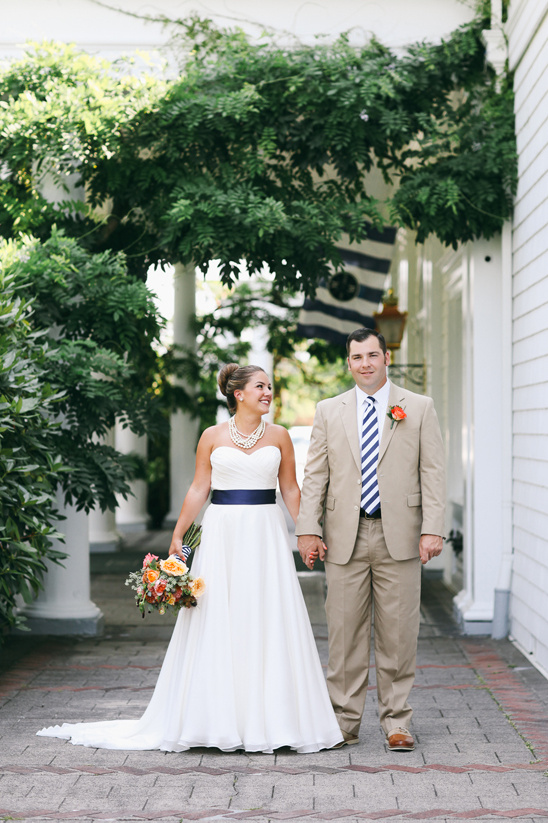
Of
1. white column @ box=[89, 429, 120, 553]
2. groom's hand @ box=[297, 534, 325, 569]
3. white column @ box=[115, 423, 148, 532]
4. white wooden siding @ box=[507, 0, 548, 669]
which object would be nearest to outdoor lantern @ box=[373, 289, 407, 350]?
white wooden siding @ box=[507, 0, 548, 669]

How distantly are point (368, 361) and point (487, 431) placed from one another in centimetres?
340

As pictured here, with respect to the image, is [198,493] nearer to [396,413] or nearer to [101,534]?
[396,413]

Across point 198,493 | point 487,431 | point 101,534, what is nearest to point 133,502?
point 101,534

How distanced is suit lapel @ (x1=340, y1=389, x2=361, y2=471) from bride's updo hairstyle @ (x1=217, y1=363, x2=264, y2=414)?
1.59ft

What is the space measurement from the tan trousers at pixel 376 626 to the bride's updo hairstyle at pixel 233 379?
93 cm

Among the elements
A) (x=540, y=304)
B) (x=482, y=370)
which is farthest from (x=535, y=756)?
(x=482, y=370)

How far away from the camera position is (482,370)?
830cm

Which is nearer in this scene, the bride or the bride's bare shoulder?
the bride

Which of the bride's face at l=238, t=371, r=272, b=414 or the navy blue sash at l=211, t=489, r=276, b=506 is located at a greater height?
the bride's face at l=238, t=371, r=272, b=414

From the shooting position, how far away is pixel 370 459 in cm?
521

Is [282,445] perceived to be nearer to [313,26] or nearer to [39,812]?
[39,812]

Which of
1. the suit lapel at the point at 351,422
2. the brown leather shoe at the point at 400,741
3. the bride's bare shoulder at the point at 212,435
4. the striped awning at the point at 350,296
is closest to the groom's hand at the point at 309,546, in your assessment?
the suit lapel at the point at 351,422

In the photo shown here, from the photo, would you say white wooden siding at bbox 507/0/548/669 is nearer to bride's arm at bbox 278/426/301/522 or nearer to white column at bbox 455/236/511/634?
white column at bbox 455/236/511/634

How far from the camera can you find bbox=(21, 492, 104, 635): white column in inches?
330
